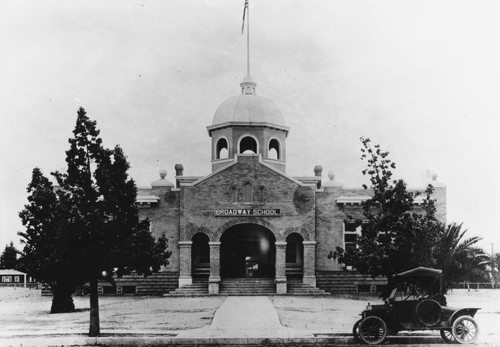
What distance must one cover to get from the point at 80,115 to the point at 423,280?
33.5ft

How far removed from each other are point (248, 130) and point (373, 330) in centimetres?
2516

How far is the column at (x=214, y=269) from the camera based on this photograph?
3547 cm

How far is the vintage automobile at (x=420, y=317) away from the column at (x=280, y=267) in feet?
61.9

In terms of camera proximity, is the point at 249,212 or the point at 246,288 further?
the point at 249,212

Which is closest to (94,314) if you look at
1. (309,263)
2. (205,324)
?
(205,324)

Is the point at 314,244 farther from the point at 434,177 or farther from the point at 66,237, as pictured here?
the point at 66,237

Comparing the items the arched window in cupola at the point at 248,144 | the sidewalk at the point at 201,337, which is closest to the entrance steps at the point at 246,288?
the arched window in cupola at the point at 248,144

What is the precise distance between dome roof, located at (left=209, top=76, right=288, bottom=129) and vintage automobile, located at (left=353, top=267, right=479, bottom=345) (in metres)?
24.4

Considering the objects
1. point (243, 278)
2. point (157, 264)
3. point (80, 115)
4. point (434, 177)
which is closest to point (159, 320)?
point (157, 264)

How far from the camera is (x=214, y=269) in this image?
36000mm

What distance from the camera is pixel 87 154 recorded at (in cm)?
1831

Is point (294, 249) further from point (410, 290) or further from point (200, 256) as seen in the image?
point (410, 290)

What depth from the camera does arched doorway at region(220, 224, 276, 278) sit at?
3928 centimetres

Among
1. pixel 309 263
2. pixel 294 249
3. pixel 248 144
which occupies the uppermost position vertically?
pixel 248 144
